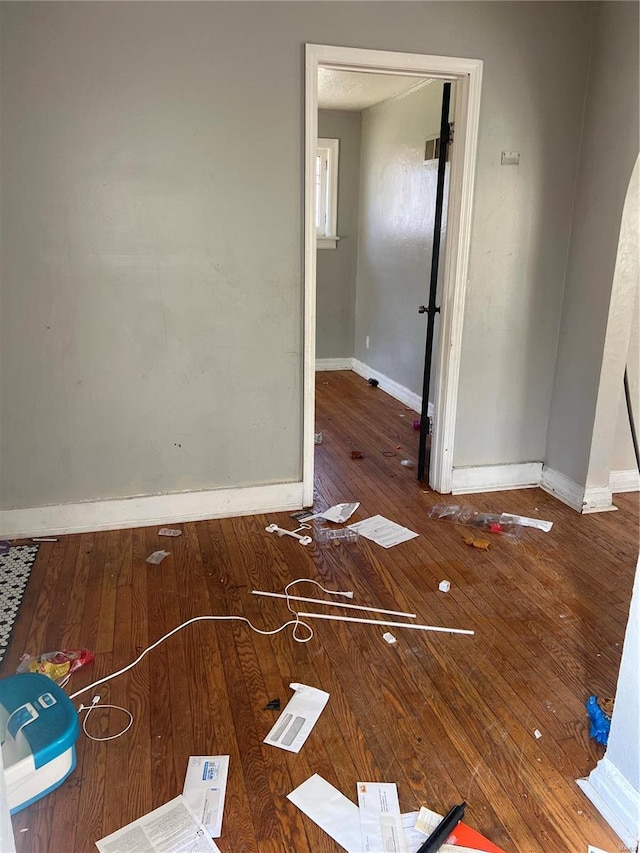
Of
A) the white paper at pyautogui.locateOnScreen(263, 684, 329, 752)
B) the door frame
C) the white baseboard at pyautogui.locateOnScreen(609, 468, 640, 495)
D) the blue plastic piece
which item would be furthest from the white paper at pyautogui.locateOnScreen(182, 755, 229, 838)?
the white baseboard at pyautogui.locateOnScreen(609, 468, 640, 495)

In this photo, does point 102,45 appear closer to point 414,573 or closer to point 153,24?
point 153,24

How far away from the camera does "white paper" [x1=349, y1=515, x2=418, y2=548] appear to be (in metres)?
3.05

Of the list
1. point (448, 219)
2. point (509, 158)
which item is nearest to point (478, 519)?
point (448, 219)

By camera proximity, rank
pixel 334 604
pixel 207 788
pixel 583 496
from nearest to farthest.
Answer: pixel 207 788 < pixel 334 604 < pixel 583 496

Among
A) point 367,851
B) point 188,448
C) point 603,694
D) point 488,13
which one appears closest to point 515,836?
point 367,851

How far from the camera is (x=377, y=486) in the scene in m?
3.70

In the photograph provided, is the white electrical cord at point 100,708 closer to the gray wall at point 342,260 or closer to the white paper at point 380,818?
the white paper at point 380,818

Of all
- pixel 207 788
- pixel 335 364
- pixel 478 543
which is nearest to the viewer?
pixel 207 788

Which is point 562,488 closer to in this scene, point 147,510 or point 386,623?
point 386,623

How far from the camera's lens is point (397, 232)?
549 centimetres

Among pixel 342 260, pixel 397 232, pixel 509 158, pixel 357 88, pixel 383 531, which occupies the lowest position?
pixel 383 531

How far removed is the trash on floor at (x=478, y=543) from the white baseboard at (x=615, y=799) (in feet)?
4.38

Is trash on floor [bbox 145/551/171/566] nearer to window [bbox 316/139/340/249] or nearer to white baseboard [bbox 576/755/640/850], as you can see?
white baseboard [bbox 576/755/640/850]

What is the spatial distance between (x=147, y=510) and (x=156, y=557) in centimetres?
37
